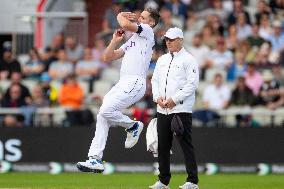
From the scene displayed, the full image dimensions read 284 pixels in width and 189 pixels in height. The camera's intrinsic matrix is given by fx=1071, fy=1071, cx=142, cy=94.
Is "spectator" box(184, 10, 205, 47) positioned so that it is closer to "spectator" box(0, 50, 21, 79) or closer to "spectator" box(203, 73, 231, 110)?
"spectator" box(203, 73, 231, 110)

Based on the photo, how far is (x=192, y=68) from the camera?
1554cm

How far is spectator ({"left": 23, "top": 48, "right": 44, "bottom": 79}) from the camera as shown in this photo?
25.0 m

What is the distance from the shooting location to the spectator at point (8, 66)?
2500cm

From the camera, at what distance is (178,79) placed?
15.6 metres

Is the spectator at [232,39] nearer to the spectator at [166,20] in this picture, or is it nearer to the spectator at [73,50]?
the spectator at [166,20]

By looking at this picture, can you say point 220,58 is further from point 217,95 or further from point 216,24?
point 217,95

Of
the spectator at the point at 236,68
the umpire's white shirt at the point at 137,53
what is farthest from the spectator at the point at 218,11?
the umpire's white shirt at the point at 137,53

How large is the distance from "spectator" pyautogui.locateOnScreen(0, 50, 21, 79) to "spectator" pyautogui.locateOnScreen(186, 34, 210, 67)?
407 centimetres

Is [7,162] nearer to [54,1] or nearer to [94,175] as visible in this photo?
[94,175]

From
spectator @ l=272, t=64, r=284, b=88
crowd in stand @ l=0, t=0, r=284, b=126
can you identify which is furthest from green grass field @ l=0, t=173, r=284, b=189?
spectator @ l=272, t=64, r=284, b=88

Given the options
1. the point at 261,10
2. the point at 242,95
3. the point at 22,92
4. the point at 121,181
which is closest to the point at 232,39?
the point at 261,10

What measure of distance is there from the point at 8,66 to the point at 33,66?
58cm

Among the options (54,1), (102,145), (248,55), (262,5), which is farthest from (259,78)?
(102,145)

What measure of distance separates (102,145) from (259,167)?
23.3 ft
